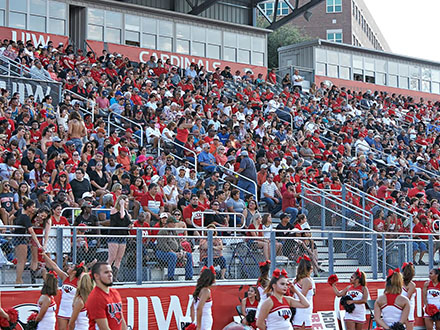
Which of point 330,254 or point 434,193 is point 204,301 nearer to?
point 330,254

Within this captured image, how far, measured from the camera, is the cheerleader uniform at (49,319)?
11125 mm

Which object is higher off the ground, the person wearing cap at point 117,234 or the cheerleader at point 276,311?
the person wearing cap at point 117,234

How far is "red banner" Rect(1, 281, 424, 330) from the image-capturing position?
38.7ft

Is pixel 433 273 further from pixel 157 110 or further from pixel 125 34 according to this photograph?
pixel 125 34

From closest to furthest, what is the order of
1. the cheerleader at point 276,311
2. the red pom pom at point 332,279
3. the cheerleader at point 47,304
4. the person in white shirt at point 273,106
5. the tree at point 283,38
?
the cheerleader at point 276,311 → the cheerleader at point 47,304 → the red pom pom at point 332,279 → the person in white shirt at point 273,106 → the tree at point 283,38

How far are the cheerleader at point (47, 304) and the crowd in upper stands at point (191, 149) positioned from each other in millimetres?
1781

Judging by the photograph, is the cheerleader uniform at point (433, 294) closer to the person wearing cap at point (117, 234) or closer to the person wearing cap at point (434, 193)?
the person wearing cap at point (117, 234)

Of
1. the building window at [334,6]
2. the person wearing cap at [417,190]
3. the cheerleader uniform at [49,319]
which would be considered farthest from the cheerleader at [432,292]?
the building window at [334,6]

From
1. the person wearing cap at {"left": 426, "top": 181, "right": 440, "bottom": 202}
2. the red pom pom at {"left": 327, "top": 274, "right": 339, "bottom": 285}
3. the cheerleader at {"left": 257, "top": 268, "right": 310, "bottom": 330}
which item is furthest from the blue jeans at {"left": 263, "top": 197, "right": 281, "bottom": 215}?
the cheerleader at {"left": 257, "top": 268, "right": 310, "bottom": 330}

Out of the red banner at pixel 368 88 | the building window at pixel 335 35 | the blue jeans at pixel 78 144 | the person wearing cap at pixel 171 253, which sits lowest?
the person wearing cap at pixel 171 253

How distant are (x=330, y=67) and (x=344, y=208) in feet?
77.2

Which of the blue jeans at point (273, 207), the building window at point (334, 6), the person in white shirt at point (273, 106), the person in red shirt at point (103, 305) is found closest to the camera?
the person in red shirt at point (103, 305)

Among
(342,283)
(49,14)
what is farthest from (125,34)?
(342,283)

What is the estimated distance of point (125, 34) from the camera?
111ft
